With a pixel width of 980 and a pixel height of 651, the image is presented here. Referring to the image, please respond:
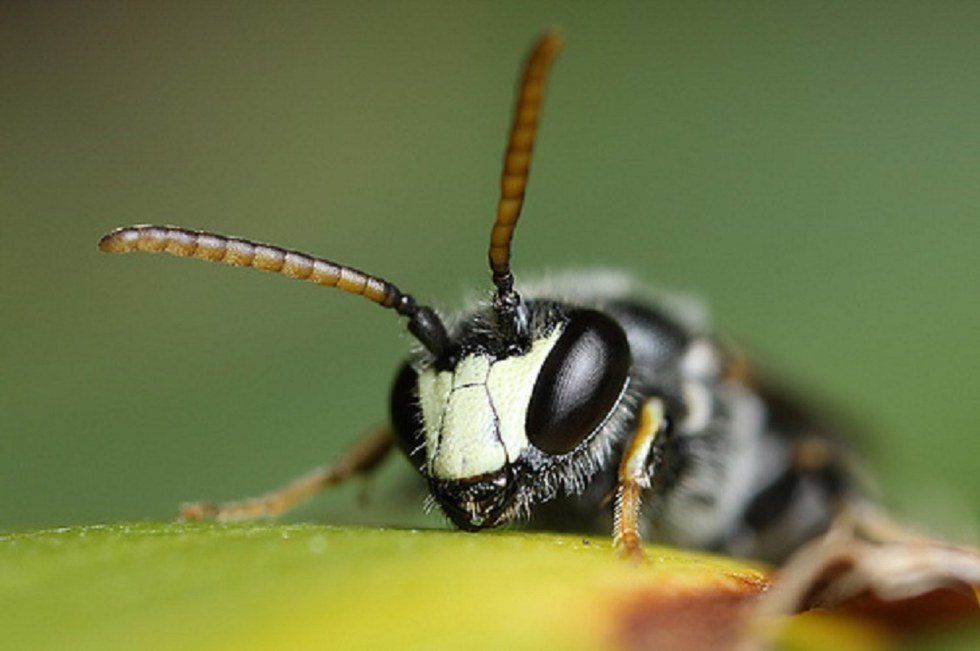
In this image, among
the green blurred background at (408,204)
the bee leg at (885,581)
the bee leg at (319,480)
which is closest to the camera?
the bee leg at (885,581)

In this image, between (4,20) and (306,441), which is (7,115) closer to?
(4,20)

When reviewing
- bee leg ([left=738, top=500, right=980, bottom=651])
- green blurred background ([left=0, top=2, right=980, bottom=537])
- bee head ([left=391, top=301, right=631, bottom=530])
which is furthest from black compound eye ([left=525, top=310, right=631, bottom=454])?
green blurred background ([left=0, top=2, right=980, bottom=537])

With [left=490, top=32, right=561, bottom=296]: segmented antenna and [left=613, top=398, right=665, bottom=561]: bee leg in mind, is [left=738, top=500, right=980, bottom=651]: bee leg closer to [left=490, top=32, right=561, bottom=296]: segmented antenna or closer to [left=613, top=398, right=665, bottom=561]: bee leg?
[left=613, top=398, right=665, bottom=561]: bee leg

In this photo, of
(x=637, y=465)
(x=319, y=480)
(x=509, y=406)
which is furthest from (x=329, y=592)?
(x=319, y=480)

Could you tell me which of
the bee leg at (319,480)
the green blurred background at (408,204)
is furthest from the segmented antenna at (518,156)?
the green blurred background at (408,204)

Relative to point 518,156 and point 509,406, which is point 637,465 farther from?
point 518,156

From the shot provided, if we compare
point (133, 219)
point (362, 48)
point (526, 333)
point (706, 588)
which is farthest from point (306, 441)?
point (362, 48)

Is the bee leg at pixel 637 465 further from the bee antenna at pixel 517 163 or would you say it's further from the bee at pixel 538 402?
the bee antenna at pixel 517 163
